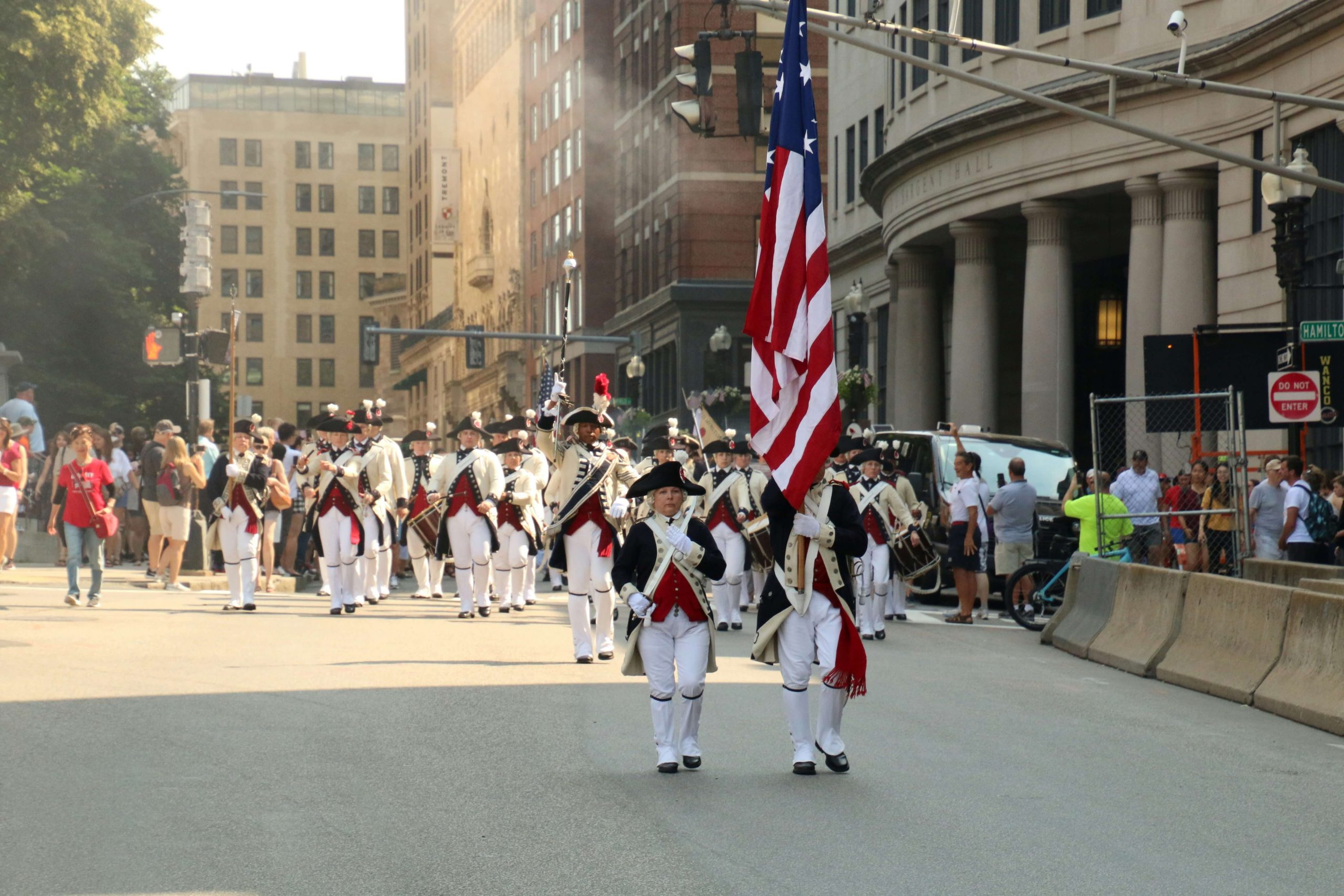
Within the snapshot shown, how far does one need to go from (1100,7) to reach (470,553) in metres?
21.5

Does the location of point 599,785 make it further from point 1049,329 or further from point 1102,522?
point 1049,329

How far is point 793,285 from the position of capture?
1089cm

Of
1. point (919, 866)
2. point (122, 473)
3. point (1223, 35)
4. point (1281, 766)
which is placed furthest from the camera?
point (1223, 35)

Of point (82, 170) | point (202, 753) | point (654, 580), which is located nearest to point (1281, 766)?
point (654, 580)

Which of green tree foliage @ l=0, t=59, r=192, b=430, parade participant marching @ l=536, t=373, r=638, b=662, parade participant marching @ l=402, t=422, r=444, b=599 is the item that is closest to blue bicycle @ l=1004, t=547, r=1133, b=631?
parade participant marching @ l=536, t=373, r=638, b=662

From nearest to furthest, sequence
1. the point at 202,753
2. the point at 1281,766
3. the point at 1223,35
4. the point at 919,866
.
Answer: the point at 919,866 < the point at 202,753 < the point at 1281,766 < the point at 1223,35

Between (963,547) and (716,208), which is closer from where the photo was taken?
(963,547)

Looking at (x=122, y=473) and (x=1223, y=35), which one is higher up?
(x=1223, y=35)

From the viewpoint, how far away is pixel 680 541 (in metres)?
10.4

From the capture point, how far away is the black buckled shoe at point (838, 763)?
9.81 metres

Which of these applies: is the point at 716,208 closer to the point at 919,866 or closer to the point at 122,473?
the point at 122,473

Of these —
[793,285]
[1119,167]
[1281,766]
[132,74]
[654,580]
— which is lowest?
[1281,766]

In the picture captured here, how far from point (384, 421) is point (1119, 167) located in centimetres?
1872

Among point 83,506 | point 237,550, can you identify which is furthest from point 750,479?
point 83,506
